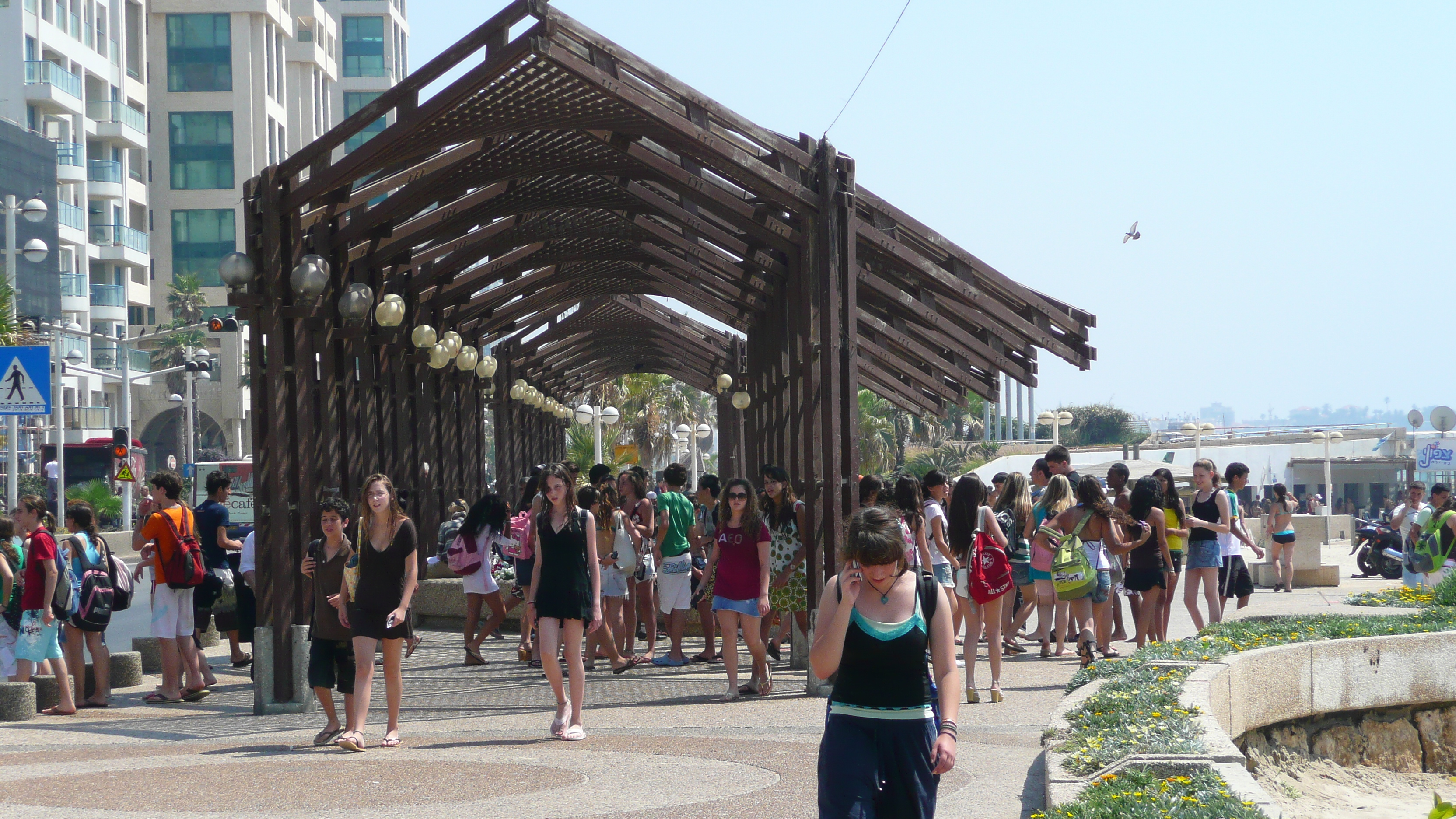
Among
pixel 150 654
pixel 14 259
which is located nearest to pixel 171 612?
pixel 150 654

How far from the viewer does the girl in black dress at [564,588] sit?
9.01 meters

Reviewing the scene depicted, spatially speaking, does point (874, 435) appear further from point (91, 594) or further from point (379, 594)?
point (379, 594)

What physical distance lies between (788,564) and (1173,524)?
3.36 metres

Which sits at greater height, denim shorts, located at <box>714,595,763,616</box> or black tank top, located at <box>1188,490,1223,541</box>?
black tank top, located at <box>1188,490,1223,541</box>

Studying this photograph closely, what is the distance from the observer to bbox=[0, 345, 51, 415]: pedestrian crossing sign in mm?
15039

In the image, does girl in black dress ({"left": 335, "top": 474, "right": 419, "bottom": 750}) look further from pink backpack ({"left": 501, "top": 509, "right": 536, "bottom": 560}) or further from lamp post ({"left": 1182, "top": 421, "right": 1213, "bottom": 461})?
lamp post ({"left": 1182, "top": 421, "right": 1213, "bottom": 461})

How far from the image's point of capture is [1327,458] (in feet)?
142

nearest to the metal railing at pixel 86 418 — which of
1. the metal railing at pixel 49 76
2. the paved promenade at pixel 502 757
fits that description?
the metal railing at pixel 49 76

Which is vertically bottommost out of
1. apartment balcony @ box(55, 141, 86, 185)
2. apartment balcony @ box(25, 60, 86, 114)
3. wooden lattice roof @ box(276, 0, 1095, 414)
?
wooden lattice roof @ box(276, 0, 1095, 414)

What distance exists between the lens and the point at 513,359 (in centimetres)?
2525

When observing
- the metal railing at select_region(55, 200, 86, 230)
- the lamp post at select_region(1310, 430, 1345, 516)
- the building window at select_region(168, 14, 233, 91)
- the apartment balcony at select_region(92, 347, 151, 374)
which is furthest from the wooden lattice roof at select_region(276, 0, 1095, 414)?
the building window at select_region(168, 14, 233, 91)

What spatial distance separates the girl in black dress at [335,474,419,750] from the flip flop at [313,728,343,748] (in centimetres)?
11

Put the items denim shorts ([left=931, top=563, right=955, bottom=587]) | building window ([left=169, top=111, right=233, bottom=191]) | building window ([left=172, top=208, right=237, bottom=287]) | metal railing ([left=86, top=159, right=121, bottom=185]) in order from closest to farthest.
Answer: denim shorts ([left=931, top=563, right=955, bottom=587]) → metal railing ([left=86, top=159, right=121, bottom=185]) → building window ([left=169, top=111, right=233, bottom=191]) → building window ([left=172, top=208, right=237, bottom=287])

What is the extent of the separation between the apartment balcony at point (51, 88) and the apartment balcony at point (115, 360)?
30.9ft
